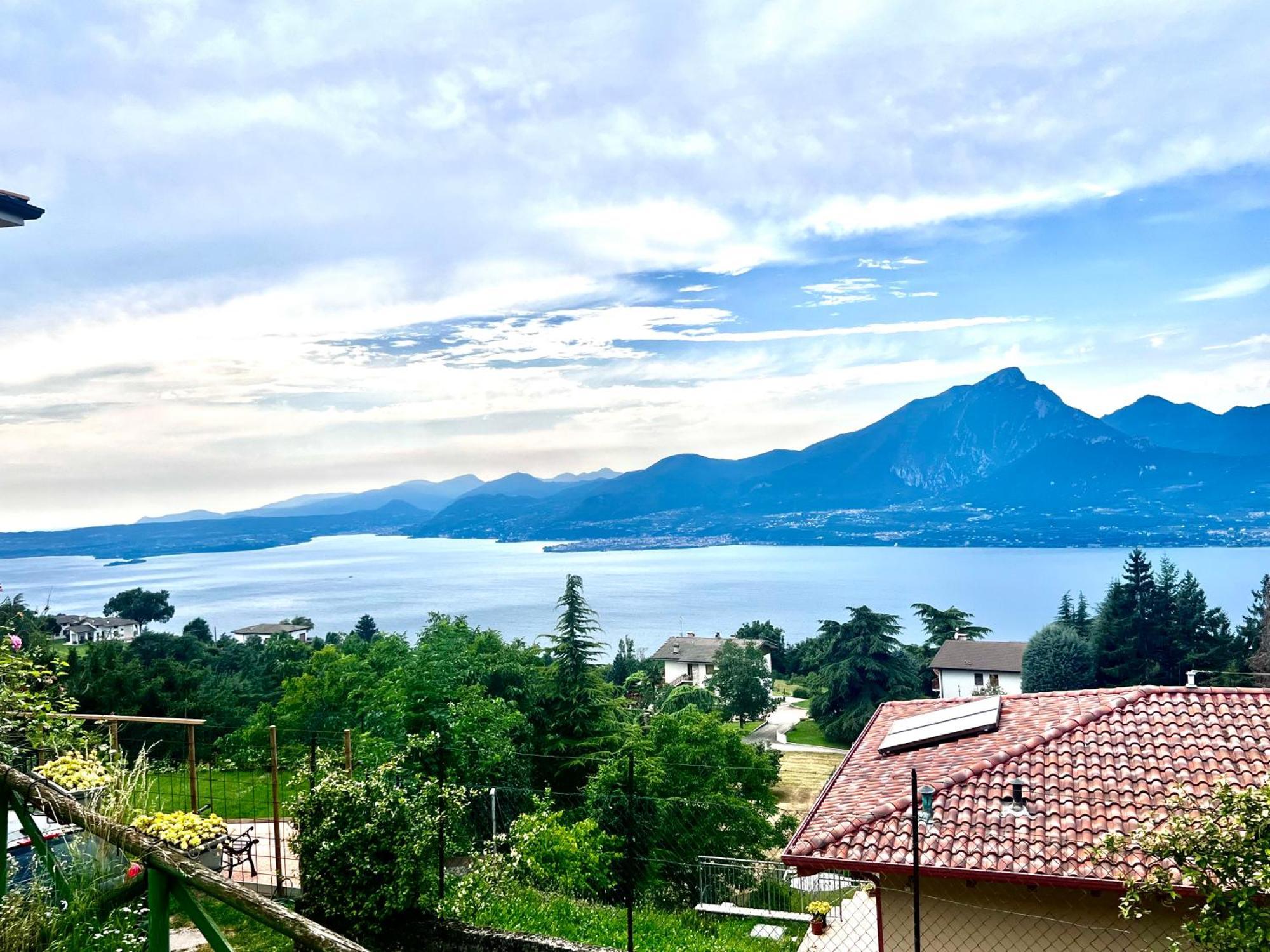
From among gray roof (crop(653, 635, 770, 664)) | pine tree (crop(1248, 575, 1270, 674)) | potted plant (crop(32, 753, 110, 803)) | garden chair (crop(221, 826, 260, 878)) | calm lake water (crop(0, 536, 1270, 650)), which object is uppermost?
potted plant (crop(32, 753, 110, 803))

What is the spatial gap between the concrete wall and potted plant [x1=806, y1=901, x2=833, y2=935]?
158 inches

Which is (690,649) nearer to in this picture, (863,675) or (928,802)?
(863,675)

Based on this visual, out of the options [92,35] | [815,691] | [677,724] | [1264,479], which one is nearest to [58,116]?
[92,35]

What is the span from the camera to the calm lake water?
94.8 m

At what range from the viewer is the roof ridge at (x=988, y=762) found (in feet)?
23.5

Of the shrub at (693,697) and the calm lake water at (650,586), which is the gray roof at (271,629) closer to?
the calm lake water at (650,586)

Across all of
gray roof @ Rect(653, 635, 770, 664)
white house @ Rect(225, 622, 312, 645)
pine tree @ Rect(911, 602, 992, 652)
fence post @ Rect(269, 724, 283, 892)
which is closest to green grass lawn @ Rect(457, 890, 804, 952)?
fence post @ Rect(269, 724, 283, 892)

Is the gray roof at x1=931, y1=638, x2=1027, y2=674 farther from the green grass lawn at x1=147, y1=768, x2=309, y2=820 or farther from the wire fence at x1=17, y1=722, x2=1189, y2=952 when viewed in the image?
the green grass lawn at x1=147, y1=768, x2=309, y2=820

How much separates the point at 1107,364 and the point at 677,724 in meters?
104

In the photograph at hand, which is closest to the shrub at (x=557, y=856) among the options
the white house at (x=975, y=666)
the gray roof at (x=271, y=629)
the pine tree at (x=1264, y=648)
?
the pine tree at (x=1264, y=648)

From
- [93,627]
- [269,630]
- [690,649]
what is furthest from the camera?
[269,630]

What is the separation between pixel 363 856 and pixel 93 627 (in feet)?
266

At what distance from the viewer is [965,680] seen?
171ft

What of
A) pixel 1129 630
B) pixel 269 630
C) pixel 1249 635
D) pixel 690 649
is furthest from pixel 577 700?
pixel 269 630
